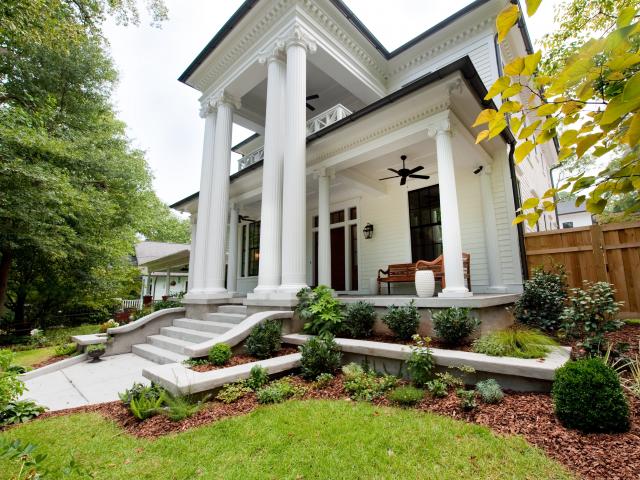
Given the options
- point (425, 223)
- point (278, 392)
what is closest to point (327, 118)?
→ point (425, 223)

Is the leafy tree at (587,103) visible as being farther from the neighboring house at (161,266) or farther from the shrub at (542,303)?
the neighboring house at (161,266)

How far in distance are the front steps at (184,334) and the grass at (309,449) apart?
9.35 ft

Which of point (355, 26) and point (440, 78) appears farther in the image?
point (355, 26)

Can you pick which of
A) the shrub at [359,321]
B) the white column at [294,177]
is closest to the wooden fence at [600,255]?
the shrub at [359,321]

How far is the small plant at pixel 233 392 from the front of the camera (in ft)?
12.6

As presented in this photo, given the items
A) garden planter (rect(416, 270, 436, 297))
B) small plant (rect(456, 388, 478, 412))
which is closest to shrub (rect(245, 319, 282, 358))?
garden planter (rect(416, 270, 436, 297))

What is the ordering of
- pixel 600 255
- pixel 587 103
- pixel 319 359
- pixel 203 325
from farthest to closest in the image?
pixel 203 325
pixel 600 255
pixel 319 359
pixel 587 103

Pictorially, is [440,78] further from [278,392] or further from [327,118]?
[278,392]

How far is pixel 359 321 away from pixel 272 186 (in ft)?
12.1

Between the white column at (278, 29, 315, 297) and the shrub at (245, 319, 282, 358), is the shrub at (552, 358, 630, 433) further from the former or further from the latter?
the white column at (278, 29, 315, 297)

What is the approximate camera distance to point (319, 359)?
4465 millimetres

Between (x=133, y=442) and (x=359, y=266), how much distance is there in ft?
27.0

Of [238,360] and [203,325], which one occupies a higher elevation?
[203,325]

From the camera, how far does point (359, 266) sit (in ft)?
34.7
